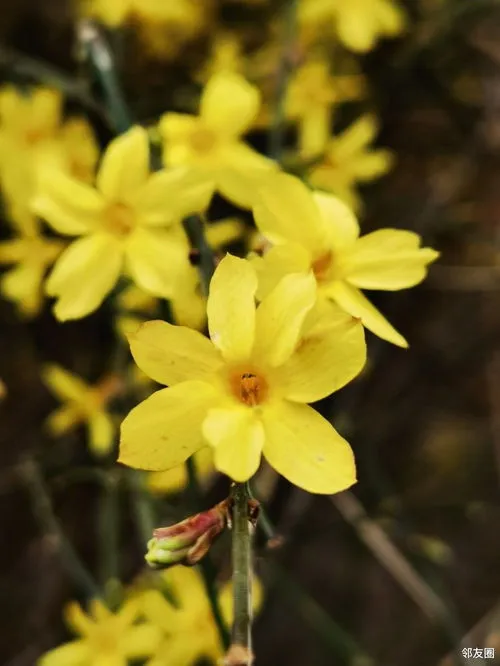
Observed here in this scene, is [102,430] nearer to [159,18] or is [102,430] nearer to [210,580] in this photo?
[210,580]

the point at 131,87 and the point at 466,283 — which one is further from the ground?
the point at 131,87

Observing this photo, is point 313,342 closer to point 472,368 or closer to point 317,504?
point 317,504

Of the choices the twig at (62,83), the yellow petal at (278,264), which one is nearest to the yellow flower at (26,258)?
the twig at (62,83)

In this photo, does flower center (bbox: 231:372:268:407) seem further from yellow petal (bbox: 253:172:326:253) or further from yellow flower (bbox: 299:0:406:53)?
yellow flower (bbox: 299:0:406:53)

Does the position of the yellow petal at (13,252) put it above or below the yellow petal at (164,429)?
above

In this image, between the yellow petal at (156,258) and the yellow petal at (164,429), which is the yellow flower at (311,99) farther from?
the yellow petal at (164,429)

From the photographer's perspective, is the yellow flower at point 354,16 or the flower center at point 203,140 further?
the yellow flower at point 354,16

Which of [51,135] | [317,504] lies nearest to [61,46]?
[51,135]
